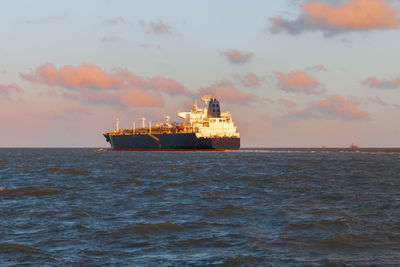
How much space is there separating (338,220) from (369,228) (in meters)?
1.55

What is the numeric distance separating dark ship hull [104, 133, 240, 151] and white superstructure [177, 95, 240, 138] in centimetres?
293

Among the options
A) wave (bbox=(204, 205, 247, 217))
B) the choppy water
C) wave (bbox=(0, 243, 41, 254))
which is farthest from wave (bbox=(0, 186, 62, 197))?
wave (bbox=(0, 243, 41, 254))

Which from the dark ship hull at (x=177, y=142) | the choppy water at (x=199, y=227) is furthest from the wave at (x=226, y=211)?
the dark ship hull at (x=177, y=142)

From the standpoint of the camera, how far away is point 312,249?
1227 centimetres

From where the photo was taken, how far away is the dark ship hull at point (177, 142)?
407 feet

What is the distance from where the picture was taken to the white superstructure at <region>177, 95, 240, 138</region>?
130000 mm

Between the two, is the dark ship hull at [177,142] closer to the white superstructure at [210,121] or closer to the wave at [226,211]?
the white superstructure at [210,121]

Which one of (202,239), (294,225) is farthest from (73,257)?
(294,225)

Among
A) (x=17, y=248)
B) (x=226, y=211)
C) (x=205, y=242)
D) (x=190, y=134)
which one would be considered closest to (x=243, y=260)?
(x=205, y=242)

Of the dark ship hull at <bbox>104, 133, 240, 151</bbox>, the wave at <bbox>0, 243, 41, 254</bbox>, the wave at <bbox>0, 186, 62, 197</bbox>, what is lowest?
the wave at <bbox>0, 243, 41, 254</bbox>

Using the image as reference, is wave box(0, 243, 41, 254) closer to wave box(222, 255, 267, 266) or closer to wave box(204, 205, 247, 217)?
wave box(222, 255, 267, 266)

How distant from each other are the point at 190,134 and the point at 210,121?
14595 millimetres

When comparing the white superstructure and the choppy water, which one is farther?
the white superstructure

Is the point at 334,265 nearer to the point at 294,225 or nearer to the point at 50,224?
the point at 294,225
